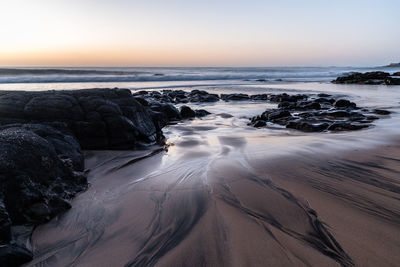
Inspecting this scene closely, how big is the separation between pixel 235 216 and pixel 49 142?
8.17 feet

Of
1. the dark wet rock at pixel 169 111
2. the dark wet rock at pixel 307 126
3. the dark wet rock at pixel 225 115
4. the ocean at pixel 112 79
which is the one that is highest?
the dark wet rock at pixel 307 126

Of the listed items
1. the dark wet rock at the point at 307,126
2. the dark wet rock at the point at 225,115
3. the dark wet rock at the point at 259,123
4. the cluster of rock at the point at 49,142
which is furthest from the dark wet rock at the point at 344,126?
the cluster of rock at the point at 49,142

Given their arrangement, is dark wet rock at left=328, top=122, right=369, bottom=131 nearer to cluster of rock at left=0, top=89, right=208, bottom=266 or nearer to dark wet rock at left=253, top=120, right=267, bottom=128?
dark wet rock at left=253, top=120, right=267, bottom=128

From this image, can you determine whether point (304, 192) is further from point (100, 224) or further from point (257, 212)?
point (100, 224)

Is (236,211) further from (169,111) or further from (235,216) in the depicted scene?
(169,111)

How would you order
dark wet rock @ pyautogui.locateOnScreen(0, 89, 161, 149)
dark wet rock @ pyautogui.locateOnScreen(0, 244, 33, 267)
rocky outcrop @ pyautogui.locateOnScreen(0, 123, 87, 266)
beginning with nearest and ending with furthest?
dark wet rock @ pyautogui.locateOnScreen(0, 244, 33, 267), rocky outcrop @ pyautogui.locateOnScreen(0, 123, 87, 266), dark wet rock @ pyautogui.locateOnScreen(0, 89, 161, 149)

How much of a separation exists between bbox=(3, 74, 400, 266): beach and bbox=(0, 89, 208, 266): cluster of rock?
193mm

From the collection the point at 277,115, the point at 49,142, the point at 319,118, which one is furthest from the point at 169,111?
the point at 49,142

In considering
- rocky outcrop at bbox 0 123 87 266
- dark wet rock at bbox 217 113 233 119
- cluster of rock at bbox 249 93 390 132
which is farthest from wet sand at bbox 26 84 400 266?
dark wet rock at bbox 217 113 233 119

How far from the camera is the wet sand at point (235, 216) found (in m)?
2.10

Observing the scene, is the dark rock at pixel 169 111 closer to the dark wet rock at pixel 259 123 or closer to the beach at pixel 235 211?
the dark wet rock at pixel 259 123

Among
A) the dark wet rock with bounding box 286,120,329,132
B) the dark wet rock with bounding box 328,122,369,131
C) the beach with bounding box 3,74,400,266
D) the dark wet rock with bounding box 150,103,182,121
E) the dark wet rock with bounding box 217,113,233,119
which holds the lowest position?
the dark wet rock with bounding box 217,113,233,119

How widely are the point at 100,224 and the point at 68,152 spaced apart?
1.69m

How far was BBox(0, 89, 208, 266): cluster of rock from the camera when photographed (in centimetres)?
251
